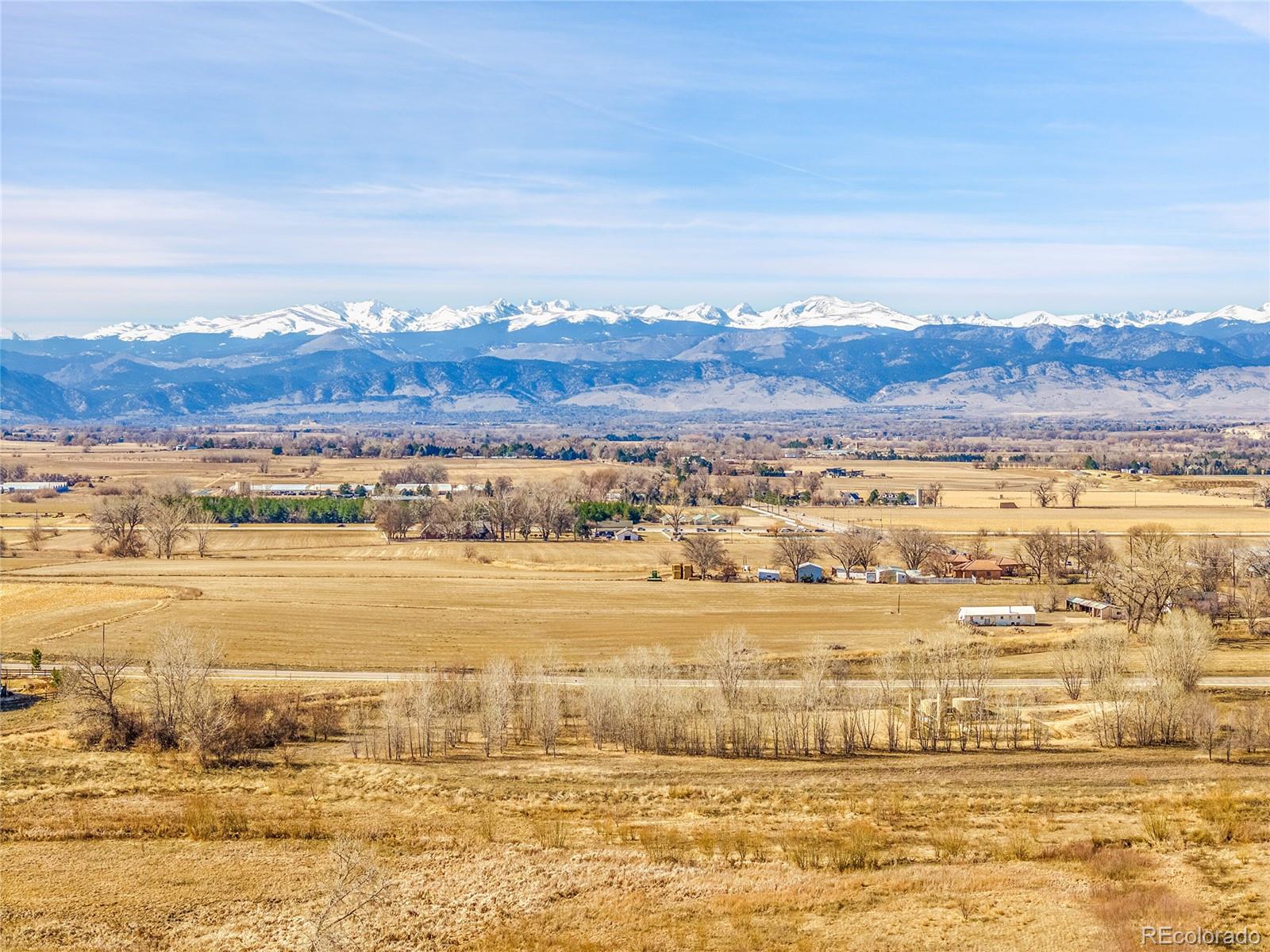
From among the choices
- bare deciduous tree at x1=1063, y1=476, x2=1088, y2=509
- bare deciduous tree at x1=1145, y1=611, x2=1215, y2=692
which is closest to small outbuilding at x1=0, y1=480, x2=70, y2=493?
bare deciduous tree at x1=1063, y1=476, x2=1088, y2=509

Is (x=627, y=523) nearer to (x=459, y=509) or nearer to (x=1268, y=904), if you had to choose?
(x=459, y=509)

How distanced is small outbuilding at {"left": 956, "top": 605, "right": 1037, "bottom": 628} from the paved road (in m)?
Answer: 12.4

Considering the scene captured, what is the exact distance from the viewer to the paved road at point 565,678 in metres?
48.1

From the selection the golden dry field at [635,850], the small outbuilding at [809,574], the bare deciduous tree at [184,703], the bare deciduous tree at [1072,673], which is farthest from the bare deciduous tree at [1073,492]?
the bare deciduous tree at [184,703]

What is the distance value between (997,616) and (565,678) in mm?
26967

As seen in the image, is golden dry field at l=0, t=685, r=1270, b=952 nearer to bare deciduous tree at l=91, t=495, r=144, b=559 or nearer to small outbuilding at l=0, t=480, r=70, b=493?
bare deciduous tree at l=91, t=495, r=144, b=559

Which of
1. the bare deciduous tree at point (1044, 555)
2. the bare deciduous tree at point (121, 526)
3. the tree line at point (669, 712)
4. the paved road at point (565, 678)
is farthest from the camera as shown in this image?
the bare deciduous tree at point (121, 526)

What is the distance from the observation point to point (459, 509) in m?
107

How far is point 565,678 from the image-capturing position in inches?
1987

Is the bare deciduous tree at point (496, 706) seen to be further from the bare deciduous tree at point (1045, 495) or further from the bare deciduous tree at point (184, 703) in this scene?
the bare deciduous tree at point (1045, 495)

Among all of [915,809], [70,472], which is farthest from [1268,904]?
[70,472]

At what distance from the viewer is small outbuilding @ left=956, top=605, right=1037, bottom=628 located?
208 feet

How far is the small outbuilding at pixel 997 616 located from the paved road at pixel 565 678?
40.7 feet

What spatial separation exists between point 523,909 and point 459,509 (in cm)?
8198
